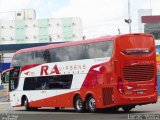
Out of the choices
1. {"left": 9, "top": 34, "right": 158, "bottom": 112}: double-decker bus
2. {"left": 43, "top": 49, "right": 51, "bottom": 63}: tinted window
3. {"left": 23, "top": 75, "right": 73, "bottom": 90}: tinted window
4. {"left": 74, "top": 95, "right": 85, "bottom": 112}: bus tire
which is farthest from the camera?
{"left": 43, "top": 49, "right": 51, "bottom": 63}: tinted window

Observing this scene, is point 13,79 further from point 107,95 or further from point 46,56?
point 107,95

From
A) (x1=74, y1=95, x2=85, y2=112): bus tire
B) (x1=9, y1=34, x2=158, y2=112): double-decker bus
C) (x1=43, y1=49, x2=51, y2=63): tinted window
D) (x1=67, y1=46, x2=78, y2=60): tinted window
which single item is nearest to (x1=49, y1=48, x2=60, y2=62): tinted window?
(x1=9, y1=34, x2=158, y2=112): double-decker bus

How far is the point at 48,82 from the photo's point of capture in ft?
98.9

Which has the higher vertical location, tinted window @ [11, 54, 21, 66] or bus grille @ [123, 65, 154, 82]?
tinted window @ [11, 54, 21, 66]

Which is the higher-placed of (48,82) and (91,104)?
(48,82)

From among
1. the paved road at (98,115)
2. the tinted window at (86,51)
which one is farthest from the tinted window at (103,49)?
the paved road at (98,115)

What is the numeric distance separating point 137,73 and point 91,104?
125 inches

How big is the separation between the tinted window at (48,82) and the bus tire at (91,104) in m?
1.91

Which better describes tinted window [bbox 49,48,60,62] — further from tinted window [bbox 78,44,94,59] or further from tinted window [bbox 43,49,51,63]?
tinted window [bbox 78,44,94,59]

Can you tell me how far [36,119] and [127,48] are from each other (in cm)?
551

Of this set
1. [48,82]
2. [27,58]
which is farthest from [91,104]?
[27,58]

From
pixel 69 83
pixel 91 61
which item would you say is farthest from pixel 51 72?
pixel 91 61

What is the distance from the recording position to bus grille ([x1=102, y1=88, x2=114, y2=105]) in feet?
81.4

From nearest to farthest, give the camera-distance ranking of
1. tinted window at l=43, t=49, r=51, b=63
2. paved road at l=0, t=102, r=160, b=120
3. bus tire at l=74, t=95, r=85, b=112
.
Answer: paved road at l=0, t=102, r=160, b=120 → bus tire at l=74, t=95, r=85, b=112 → tinted window at l=43, t=49, r=51, b=63
